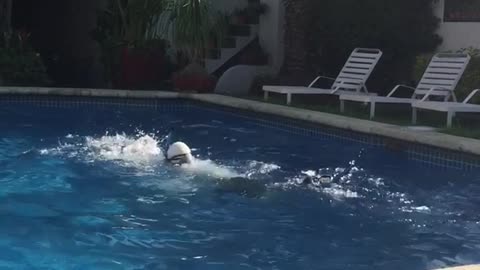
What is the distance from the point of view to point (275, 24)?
1506 cm

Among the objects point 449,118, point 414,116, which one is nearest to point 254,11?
point 414,116

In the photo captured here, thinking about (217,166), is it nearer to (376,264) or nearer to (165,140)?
(165,140)

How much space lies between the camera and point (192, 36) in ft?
46.3

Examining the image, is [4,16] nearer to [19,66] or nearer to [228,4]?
[19,66]

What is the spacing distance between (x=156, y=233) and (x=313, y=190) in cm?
196

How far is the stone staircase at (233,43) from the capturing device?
1573 centimetres

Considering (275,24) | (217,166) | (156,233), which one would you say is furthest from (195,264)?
(275,24)

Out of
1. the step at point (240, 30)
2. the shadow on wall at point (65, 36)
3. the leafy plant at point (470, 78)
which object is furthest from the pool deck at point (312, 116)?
the shadow on wall at point (65, 36)

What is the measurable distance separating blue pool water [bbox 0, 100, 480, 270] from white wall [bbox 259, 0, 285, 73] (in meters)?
4.82

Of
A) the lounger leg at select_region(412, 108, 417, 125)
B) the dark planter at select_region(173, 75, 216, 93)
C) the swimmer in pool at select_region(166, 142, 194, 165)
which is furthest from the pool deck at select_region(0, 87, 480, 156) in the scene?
the swimmer in pool at select_region(166, 142, 194, 165)

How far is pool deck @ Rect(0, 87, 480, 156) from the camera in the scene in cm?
830

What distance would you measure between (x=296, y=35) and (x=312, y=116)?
12.4 feet

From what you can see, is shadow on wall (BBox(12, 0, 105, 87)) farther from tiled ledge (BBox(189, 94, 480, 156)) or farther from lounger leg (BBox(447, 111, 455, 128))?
lounger leg (BBox(447, 111, 455, 128))

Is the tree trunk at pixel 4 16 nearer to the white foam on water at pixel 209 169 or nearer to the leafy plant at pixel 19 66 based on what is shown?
the leafy plant at pixel 19 66
